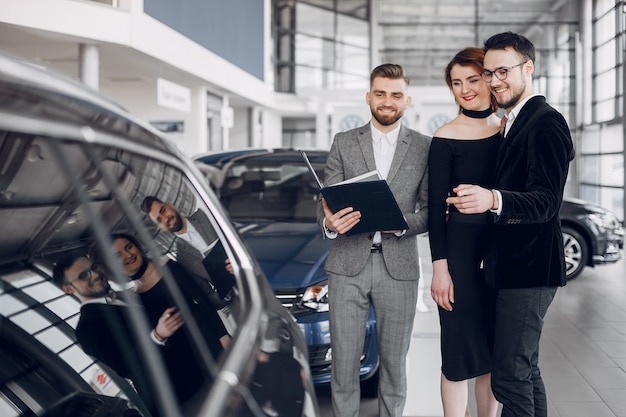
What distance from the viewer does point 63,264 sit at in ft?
3.73

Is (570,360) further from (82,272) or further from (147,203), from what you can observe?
(82,272)

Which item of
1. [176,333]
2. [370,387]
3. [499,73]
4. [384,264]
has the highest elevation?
[499,73]

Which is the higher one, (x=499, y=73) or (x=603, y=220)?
(x=499, y=73)

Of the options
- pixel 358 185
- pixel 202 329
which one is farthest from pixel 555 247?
pixel 202 329

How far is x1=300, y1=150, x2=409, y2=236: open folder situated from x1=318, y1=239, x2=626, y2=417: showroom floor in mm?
1315

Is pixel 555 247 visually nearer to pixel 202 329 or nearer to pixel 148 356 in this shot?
pixel 202 329

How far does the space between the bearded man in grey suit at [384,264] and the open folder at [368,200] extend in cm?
16

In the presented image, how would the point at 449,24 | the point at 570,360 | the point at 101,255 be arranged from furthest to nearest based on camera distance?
the point at 449,24 → the point at 570,360 → the point at 101,255

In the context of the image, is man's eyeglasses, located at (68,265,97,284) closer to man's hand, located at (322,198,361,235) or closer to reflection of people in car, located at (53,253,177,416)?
reflection of people in car, located at (53,253,177,416)

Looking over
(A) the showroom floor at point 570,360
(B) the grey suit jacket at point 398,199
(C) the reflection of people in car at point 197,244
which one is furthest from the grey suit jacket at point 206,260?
(A) the showroom floor at point 570,360

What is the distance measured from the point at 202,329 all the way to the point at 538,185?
1.63 m

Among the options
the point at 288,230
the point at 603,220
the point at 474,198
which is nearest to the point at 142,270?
the point at 474,198

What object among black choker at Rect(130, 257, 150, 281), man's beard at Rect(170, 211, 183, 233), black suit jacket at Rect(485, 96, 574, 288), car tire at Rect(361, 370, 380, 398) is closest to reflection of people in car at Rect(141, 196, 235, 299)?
man's beard at Rect(170, 211, 183, 233)

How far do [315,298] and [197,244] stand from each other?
8.63ft
